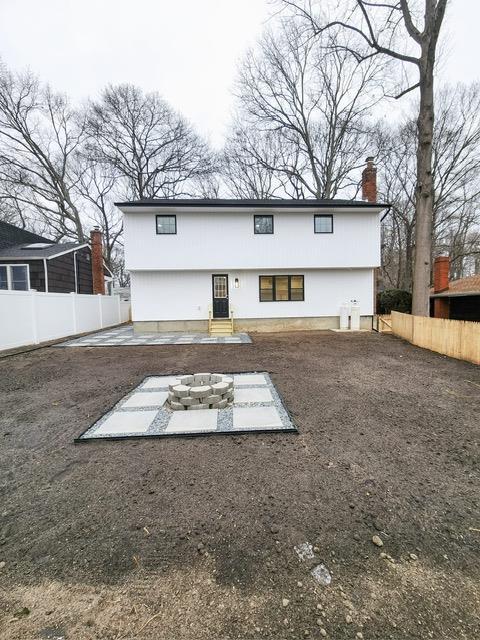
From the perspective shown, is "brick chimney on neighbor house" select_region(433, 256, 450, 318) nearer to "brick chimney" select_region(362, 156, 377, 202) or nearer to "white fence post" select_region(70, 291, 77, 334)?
"brick chimney" select_region(362, 156, 377, 202)

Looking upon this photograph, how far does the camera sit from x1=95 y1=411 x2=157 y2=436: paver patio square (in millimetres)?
3357

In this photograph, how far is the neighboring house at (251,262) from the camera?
1234 centimetres

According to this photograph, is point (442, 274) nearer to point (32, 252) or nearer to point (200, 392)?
point (200, 392)

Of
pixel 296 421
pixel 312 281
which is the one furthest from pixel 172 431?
pixel 312 281

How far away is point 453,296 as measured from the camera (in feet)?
48.6

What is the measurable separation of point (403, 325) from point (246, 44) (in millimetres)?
18757

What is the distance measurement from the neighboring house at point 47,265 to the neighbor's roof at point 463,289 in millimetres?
19813

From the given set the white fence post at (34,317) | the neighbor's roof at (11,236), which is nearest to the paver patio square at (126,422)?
the white fence post at (34,317)

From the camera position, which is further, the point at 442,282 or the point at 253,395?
the point at 442,282

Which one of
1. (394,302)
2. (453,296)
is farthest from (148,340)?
(394,302)

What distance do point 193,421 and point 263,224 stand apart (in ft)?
35.7

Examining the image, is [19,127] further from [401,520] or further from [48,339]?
[401,520]

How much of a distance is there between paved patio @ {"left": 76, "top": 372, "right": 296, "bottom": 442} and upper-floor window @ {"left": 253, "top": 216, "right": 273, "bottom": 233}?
9547mm

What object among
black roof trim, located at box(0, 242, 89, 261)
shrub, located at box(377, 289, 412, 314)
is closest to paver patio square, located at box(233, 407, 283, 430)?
black roof trim, located at box(0, 242, 89, 261)
